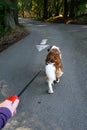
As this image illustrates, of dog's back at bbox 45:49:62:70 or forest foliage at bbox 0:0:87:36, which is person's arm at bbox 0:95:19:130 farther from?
forest foliage at bbox 0:0:87:36

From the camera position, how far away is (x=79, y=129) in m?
5.43

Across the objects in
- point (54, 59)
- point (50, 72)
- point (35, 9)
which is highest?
point (54, 59)

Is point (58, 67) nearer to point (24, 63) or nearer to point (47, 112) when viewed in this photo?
point (47, 112)

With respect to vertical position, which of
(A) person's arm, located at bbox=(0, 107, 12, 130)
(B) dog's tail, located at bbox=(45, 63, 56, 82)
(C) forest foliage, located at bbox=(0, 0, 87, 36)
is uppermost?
(A) person's arm, located at bbox=(0, 107, 12, 130)

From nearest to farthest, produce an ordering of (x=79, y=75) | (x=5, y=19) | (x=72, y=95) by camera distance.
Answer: (x=72, y=95) → (x=79, y=75) → (x=5, y=19)

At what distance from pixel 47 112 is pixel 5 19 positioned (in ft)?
42.5

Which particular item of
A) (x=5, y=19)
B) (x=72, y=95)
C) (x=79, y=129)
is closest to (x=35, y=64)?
(x=72, y=95)

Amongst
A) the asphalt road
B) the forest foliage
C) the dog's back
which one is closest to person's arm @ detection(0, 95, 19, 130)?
the asphalt road

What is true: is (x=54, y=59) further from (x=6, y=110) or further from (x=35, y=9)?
(x=35, y=9)

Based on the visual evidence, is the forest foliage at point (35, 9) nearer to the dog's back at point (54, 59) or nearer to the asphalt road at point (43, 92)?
the asphalt road at point (43, 92)

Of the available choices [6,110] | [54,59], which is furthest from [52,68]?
[6,110]

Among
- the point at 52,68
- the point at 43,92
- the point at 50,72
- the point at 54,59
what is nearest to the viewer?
the point at 50,72

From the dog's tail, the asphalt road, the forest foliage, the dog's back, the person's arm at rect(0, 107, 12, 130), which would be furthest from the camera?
the forest foliage

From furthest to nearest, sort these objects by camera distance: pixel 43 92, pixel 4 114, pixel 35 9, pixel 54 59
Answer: pixel 35 9
pixel 54 59
pixel 43 92
pixel 4 114
